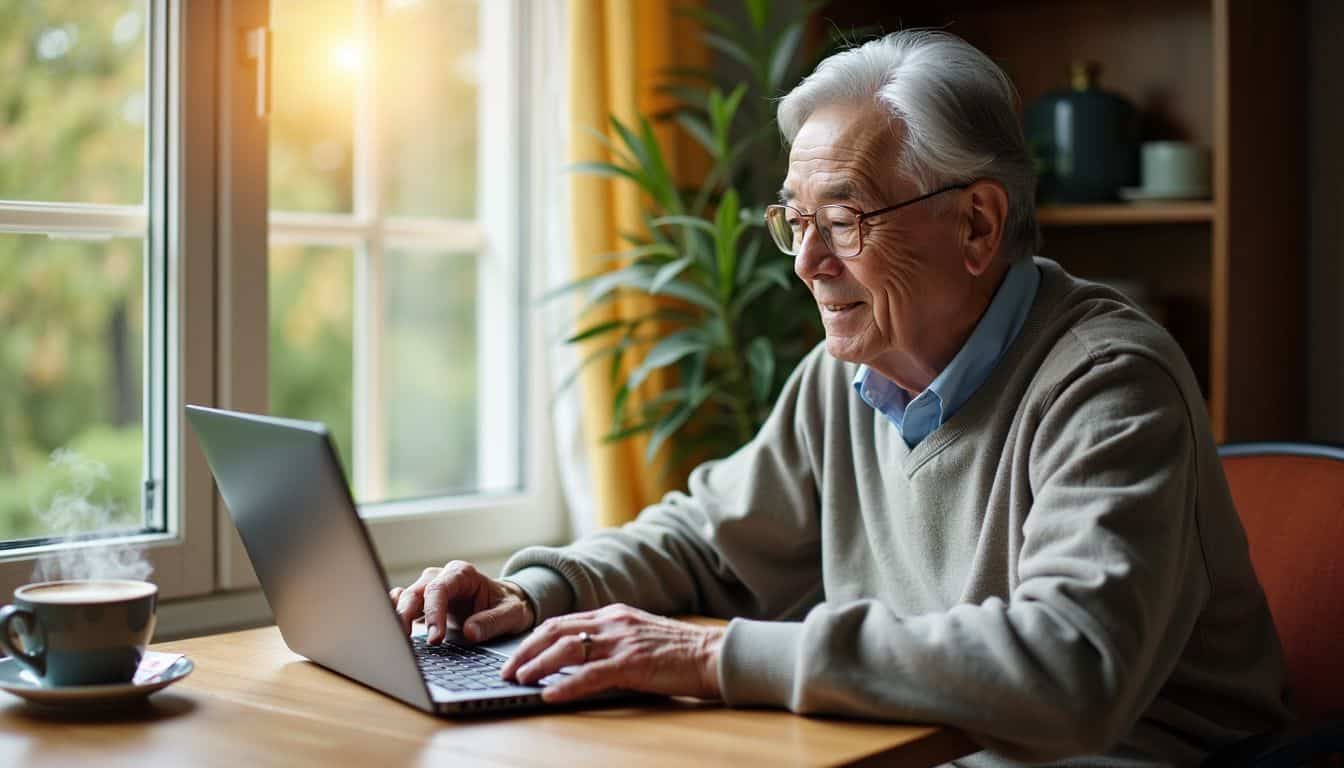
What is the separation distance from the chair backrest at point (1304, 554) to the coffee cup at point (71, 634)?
1.24 metres

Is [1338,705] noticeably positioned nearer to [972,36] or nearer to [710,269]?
[710,269]

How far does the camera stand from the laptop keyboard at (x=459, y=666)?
3.92 ft

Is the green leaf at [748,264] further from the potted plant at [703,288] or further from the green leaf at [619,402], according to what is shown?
the green leaf at [619,402]

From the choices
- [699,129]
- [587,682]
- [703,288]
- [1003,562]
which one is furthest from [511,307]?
[587,682]

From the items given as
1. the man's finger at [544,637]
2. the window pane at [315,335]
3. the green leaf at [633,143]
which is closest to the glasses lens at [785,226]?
the man's finger at [544,637]

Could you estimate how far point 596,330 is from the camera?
2.36 metres

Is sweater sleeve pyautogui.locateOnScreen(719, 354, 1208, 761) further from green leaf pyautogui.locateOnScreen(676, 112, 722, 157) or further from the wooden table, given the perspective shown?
green leaf pyautogui.locateOnScreen(676, 112, 722, 157)

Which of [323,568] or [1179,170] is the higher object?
[1179,170]

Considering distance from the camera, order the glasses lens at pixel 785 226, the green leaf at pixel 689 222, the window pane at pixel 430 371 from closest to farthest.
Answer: the glasses lens at pixel 785 226 → the green leaf at pixel 689 222 → the window pane at pixel 430 371

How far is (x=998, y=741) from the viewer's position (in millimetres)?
1102

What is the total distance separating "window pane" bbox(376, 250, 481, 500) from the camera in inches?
110

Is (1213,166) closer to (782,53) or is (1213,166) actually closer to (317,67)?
(782,53)

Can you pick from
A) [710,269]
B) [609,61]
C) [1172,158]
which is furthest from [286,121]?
[1172,158]

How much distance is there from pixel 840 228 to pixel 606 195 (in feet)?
3.45
